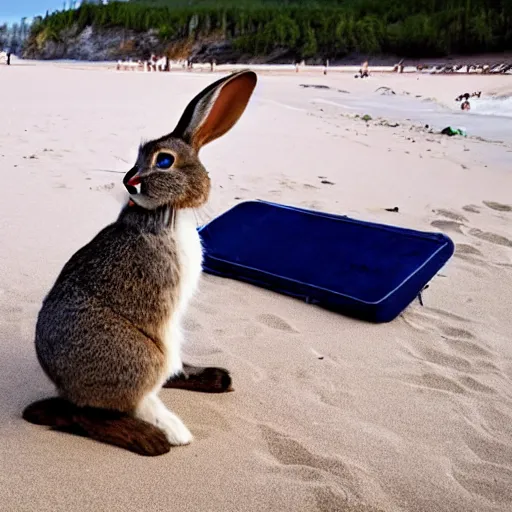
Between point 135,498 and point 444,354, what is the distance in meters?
1.75

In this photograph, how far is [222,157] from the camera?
7758 millimetres

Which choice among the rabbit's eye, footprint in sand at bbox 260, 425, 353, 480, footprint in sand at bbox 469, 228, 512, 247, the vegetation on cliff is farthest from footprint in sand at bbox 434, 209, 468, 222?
the vegetation on cliff

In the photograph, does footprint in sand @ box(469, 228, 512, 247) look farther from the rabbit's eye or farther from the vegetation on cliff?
the vegetation on cliff

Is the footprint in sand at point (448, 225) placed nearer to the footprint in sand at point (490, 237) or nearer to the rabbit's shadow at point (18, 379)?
the footprint in sand at point (490, 237)

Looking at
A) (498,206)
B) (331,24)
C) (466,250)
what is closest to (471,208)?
(498,206)

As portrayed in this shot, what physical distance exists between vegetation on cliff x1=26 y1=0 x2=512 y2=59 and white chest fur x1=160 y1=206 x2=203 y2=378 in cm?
3970

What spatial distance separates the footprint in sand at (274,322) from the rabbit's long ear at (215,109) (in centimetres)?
143

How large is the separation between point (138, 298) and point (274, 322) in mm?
1381

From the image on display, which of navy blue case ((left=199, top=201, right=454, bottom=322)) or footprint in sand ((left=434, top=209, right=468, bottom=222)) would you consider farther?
footprint in sand ((left=434, top=209, right=468, bottom=222))

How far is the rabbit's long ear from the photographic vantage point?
7.21ft

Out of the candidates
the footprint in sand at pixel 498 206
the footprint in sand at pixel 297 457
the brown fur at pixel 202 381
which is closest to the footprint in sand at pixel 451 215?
the footprint in sand at pixel 498 206

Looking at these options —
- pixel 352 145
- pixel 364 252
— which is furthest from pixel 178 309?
pixel 352 145

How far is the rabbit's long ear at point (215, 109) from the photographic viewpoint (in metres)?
2.20

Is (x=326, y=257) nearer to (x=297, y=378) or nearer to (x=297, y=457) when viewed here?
(x=297, y=378)
